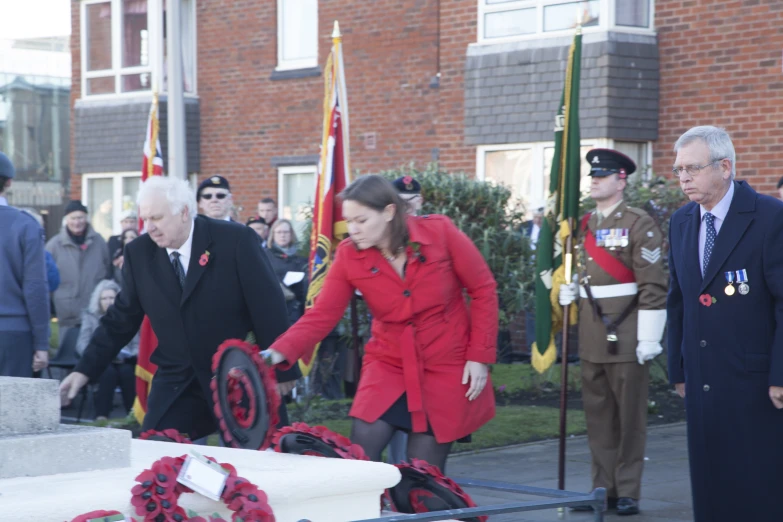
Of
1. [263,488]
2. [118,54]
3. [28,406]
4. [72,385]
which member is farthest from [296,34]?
[263,488]

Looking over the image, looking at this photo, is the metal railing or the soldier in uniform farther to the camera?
the soldier in uniform

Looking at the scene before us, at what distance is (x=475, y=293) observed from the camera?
5418 millimetres

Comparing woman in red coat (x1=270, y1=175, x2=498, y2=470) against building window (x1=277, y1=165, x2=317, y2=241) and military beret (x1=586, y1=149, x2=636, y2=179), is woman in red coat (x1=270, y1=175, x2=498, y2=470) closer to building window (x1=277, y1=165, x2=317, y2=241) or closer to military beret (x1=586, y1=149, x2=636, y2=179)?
Answer: military beret (x1=586, y1=149, x2=636, y2=179)

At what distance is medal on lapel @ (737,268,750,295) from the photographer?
5051mm

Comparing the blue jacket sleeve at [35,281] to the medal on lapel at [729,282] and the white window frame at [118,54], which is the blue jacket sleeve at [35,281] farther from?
the white window frame at [118,54]

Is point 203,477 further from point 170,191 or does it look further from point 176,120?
point 176,120

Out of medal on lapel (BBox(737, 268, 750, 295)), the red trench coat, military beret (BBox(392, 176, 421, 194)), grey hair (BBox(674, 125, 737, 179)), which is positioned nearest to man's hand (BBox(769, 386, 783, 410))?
medal on lapel (BBox(737, 268, 750, 295))

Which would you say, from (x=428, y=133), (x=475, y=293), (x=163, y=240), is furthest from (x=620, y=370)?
(x=428, y=133)

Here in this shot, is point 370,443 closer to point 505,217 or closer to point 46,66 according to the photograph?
point 505,217

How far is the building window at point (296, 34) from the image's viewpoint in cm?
1898

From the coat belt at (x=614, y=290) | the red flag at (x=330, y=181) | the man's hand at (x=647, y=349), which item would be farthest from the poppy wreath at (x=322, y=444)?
the red flag at (x=330, y=181)

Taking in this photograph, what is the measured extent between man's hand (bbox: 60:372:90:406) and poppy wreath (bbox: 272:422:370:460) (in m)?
1.42

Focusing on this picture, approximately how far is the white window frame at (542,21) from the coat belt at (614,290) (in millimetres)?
8443

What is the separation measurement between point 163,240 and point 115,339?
59 centimetres
